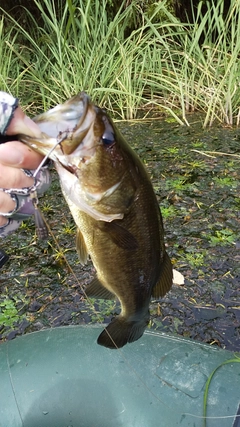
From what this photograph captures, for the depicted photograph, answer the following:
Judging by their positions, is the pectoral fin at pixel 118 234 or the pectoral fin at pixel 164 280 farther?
the pectoral fin at pixel 164 280

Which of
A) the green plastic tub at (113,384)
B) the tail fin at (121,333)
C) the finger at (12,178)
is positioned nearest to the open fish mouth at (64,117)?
the finger at (12,178)

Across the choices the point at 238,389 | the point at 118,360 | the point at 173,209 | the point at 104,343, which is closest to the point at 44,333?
the point at 118,360

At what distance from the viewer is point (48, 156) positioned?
3.47ft

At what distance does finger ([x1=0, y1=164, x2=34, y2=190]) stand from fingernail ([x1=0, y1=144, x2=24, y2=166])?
0.10 ft

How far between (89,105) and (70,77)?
4.14 m

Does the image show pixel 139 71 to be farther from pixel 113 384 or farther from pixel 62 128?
pixel 62 128

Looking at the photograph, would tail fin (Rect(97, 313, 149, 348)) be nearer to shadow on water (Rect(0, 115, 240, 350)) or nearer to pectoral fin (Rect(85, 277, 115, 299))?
pectoral fin (Rect(85, 277, 115, 299))

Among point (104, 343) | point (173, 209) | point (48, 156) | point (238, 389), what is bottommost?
point (173, 209)

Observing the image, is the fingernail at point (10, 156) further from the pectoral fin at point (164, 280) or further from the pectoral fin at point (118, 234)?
the pectoral fin at point (164, 280)

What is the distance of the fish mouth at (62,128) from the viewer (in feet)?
3.39

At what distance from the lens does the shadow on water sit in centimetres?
218

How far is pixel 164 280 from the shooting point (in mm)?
1395

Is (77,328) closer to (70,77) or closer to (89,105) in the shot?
(89,105)

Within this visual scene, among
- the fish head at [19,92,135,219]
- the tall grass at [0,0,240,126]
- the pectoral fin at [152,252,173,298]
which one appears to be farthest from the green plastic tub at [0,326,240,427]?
the tall grass at [0,0,240,126]
